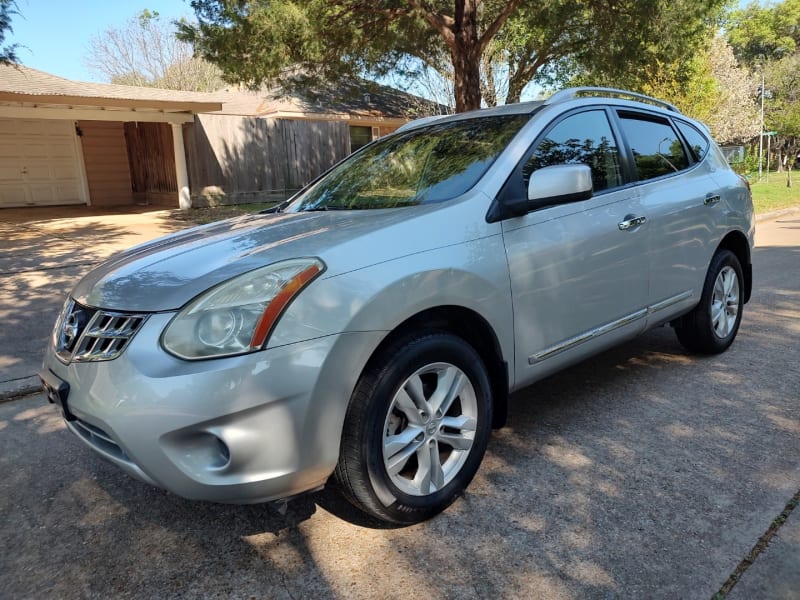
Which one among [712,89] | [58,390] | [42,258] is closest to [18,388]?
[58,390]

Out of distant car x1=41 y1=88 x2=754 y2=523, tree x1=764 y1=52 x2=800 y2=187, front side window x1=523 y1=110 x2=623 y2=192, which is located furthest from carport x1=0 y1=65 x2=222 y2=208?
tree x1=764 y1=52 x2=800 y2=187

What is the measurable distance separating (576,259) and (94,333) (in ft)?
7.25

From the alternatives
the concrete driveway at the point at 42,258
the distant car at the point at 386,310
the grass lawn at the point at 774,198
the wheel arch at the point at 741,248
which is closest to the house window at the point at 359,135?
the concrete driveway at the point at 42,258

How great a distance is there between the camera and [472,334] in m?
2.78

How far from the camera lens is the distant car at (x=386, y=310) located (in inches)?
82.4

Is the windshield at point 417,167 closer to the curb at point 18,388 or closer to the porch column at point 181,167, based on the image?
the curb at point 18,388

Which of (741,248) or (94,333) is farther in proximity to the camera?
(741,248)

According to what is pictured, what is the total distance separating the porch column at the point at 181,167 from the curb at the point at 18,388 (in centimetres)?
1206

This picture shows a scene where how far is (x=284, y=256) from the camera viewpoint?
2.33 metres

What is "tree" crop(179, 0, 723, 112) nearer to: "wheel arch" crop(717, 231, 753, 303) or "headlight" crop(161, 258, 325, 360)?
"wheel arch" crop(717, 231, 753, 303)

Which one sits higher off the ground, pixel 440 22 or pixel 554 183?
pixel 440 22

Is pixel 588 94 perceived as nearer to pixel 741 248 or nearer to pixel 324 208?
pixel 324 208

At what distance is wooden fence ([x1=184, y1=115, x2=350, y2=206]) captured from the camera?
52.7 ft

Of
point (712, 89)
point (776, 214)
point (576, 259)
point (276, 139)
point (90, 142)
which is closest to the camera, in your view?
point (576, 259)
